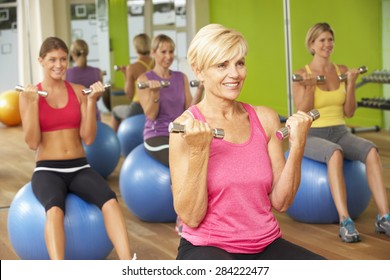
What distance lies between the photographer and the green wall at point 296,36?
595 centimetres

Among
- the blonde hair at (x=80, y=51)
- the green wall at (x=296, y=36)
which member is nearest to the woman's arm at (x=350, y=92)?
the green wall at (x=296, y=36)

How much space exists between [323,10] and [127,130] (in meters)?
2.02

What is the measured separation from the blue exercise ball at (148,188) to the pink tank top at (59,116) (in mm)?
680

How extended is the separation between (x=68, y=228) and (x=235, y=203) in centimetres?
129

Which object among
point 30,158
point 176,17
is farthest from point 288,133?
point 176,17

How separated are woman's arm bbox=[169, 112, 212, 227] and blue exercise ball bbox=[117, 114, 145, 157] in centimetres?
353

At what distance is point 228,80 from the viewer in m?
1.80

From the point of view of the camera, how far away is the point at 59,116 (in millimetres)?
3102

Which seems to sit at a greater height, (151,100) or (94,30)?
(94,30)

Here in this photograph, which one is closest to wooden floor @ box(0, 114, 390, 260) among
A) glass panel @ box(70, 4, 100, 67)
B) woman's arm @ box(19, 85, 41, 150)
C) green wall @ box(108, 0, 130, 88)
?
woman's arm @ box(19, 85, 41, 150)

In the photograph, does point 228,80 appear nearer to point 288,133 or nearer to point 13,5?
point 288,133

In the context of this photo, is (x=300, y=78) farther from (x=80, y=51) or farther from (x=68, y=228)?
(x=80, y=51)

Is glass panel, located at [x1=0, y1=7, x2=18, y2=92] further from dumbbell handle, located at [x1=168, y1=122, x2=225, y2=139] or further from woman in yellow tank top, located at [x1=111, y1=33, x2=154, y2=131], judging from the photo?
dumbbell handle, located at [x1=168, y1=122, x2=225, y2=139]

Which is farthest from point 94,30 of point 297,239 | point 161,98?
point 297,239
